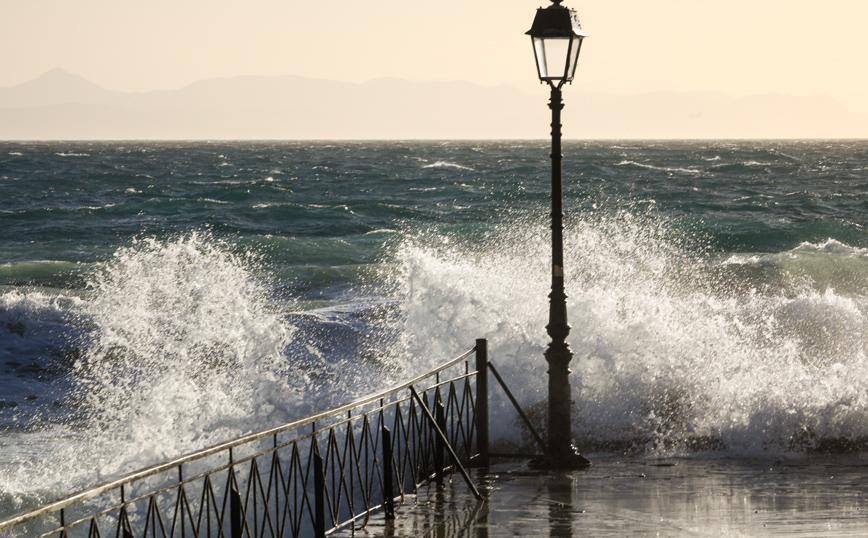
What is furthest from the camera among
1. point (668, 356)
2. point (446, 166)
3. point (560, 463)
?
point (446, 166)

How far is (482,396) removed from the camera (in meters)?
8.69

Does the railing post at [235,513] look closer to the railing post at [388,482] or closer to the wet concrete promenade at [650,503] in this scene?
the wet concrete promenade at [650,503]

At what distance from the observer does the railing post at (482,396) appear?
336 inches

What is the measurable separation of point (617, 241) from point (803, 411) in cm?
2030

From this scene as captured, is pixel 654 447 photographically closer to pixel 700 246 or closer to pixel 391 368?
pixel 391 368

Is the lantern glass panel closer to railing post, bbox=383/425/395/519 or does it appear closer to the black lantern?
the black lantern

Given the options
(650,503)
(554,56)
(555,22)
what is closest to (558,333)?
(650,503)

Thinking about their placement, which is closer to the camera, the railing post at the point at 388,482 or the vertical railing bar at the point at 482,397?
the railing post at the point at 388,482

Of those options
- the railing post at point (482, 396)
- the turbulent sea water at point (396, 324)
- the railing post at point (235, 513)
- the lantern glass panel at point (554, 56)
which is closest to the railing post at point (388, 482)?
the railing post at point (482, 396)

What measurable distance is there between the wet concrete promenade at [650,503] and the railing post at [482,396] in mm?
205

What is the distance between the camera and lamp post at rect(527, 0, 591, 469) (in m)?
8.02

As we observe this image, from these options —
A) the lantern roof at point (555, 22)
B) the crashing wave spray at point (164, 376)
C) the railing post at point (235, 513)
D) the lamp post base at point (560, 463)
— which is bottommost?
the crashing wave spray at point (164, 376)

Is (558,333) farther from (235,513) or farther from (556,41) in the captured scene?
(235,513)

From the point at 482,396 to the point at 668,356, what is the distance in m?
3.76
